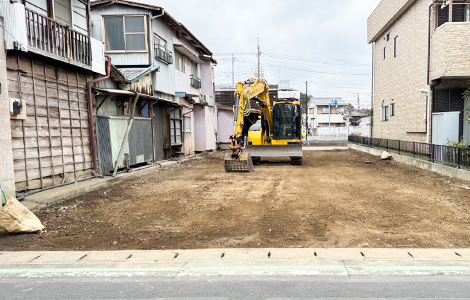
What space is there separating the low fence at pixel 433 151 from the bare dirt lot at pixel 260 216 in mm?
886

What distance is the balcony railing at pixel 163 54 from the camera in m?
16.7

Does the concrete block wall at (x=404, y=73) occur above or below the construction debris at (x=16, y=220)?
above

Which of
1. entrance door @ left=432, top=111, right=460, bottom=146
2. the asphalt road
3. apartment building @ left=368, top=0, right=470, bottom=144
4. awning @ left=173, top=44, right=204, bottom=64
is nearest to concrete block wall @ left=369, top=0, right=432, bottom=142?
apartment building @ left=368, top=0, right=470, bottom=144

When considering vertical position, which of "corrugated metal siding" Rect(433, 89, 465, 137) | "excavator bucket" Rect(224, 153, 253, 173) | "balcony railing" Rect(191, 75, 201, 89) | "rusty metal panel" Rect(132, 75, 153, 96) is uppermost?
"balcony railing" Rect(191, 75, 201, 89)

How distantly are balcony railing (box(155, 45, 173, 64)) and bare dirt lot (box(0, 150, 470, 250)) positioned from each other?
26.2ft

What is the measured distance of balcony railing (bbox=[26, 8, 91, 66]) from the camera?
8.42 m

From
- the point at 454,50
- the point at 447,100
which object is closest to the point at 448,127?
the point at 447,100

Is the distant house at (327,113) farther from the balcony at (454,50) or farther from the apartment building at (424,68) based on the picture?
the balcony at (454,50)

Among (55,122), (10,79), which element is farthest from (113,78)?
(10,79)

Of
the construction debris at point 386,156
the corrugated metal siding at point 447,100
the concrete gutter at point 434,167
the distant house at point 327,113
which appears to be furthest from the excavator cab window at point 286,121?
the distant house at point 327,113

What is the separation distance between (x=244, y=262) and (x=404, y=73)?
59.2 ft

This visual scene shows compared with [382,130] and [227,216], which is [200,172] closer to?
[227,216]

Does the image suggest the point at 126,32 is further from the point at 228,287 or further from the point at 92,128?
the point at 228,287

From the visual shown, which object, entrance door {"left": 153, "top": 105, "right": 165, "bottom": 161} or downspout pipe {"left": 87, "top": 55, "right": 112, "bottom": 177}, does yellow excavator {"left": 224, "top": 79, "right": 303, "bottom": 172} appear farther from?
downspout pipe {"left": 87, "top": 55, "right": 112, "bottom": 177}
